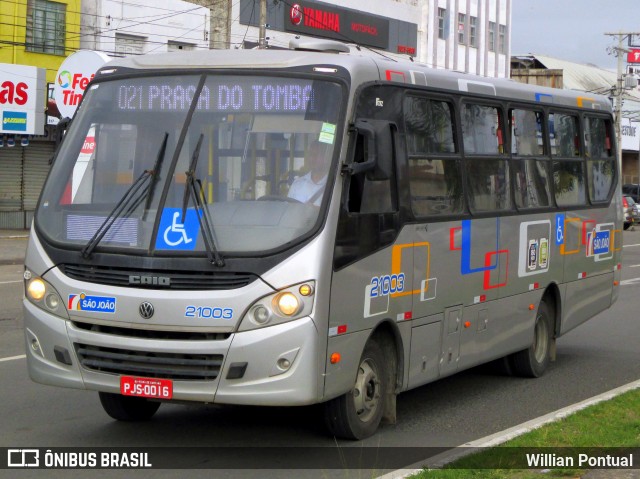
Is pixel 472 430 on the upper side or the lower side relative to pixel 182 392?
lower

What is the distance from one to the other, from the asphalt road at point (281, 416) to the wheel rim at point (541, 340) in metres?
0.26

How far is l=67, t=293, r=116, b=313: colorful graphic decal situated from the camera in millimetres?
7133

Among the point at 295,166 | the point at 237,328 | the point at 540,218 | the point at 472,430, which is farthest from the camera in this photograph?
the point at 540,218

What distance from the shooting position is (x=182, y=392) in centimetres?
700

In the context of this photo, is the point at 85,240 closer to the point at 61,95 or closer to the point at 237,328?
the point at 237,328

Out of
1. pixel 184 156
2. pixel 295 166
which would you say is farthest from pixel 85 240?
pixel 295 166

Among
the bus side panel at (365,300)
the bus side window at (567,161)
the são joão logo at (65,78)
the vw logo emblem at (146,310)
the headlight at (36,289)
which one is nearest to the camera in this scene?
the vw logo emblem at (146,310)

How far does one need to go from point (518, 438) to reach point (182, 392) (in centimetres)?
233

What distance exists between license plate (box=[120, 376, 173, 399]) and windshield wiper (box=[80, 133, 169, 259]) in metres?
0.89

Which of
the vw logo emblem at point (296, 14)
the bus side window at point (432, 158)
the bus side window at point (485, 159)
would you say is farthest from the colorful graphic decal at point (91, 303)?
the vw logo emblem at point (296, 14)

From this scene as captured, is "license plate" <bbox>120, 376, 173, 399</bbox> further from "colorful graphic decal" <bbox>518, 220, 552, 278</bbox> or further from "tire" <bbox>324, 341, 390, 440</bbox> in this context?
"colorful graphic decal" <bbox>518, 220, 552, 278</bbox>

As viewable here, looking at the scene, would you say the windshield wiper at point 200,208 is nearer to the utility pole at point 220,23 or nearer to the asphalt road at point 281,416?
the asphalt road at point 281,416

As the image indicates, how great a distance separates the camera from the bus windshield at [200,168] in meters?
7.18

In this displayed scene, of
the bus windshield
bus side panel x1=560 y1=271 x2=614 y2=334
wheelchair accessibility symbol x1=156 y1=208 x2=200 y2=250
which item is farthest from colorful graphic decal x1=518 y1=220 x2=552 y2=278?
wheelchair accessibility symbol x1=156 y1=208 x2=200 y2=250
